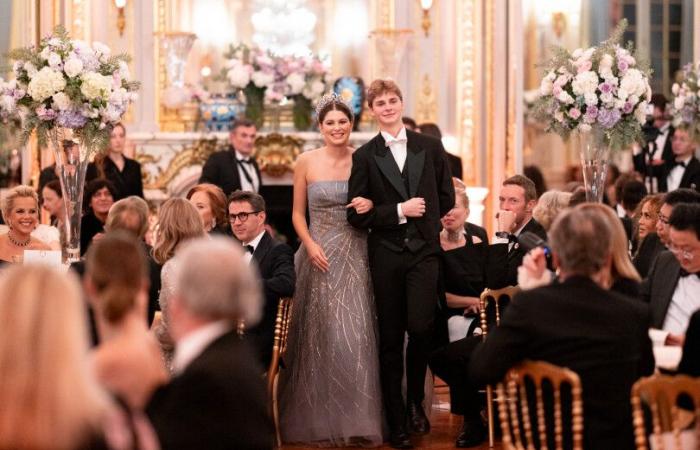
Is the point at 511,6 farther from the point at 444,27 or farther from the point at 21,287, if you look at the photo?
the point at 21,287

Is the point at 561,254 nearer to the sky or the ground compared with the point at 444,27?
nearer to the ground

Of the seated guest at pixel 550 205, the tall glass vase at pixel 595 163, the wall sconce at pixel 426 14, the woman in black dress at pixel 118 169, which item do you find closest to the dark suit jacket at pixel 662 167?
the wall sconce at pixel 426 14

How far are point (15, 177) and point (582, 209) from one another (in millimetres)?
7906

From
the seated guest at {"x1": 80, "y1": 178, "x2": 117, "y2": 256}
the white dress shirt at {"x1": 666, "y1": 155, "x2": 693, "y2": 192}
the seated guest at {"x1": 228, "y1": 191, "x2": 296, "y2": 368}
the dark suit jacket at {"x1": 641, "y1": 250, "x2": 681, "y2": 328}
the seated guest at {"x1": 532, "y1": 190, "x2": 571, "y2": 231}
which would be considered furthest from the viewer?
the white dress shirt at {"x1": 666, "y1": 155, "x2": 693, "y2": 192}

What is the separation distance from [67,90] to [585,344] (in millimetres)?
3409

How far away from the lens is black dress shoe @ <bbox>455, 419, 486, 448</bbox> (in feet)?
19.3

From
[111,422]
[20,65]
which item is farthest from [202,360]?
[20,65]

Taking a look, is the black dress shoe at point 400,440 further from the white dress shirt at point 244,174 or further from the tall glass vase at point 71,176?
the white dress shirt at point 244,174

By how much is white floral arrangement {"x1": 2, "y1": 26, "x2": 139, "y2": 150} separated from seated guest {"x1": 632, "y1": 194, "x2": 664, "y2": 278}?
8.60ft

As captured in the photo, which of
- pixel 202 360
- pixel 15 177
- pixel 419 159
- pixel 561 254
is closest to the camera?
pixel 202 360

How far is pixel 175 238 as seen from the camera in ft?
17.1

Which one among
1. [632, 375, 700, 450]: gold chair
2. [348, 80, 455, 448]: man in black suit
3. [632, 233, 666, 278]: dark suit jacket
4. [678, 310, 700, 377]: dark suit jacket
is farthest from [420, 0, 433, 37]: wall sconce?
[632, 375, 700, 450]: gold chair

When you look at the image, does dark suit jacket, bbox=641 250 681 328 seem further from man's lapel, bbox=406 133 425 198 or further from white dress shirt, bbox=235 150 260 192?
white dress shirt, bbox=235 150 260 192

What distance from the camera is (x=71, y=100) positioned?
6.12m
